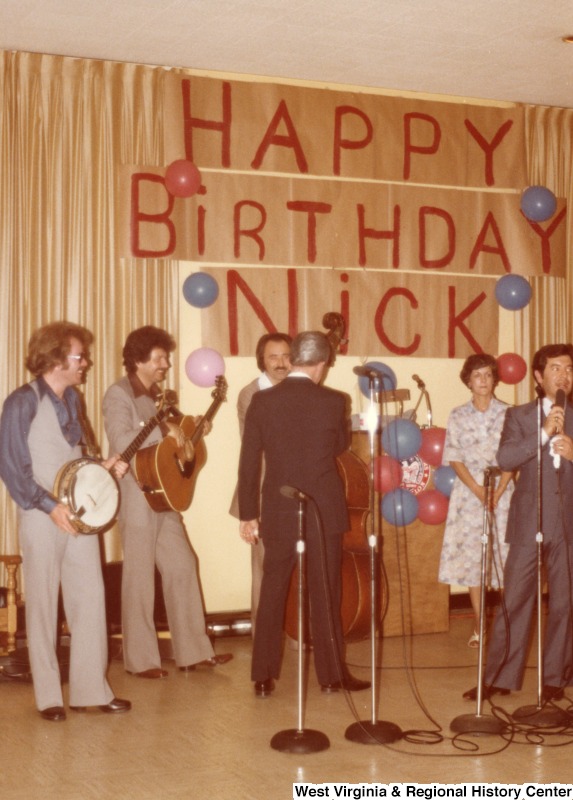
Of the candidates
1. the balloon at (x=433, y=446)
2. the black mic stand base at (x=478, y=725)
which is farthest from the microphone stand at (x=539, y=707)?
the balloon at (x=433, y=446)

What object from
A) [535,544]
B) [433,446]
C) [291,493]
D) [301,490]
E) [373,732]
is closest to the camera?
[291,493]

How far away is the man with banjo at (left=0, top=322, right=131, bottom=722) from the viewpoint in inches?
196

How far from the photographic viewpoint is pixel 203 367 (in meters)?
7.04

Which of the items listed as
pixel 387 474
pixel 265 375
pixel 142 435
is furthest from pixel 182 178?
pixel 387 474

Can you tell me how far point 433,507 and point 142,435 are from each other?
2.32 meters

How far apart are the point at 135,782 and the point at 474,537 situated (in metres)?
3.16

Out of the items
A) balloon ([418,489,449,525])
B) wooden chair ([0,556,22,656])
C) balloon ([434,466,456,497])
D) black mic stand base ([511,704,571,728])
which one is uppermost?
balloon ([434,466,456,497])

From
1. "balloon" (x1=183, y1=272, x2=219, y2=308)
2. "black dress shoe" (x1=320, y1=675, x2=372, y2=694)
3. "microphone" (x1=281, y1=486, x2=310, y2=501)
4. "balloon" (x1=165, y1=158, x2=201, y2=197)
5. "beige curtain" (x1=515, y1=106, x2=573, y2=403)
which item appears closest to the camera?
"microphone" (x1=281, y1=486, x2=310, y2=501)

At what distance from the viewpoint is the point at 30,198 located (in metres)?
6.82

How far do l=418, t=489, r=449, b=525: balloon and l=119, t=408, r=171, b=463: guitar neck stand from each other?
7.10 ft

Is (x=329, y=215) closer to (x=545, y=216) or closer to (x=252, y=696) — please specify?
(x=545, y=216)

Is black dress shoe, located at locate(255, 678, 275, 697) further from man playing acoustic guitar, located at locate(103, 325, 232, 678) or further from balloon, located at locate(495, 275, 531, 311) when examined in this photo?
Answer: balloon, located at locate(495, 275, 531, 311)

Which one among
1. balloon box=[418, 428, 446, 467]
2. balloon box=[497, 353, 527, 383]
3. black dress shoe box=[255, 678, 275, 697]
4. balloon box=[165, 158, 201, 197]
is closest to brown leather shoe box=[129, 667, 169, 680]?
black dress shoe box=[255, 678, 275, 697]

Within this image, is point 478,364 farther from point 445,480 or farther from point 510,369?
point 510,369
